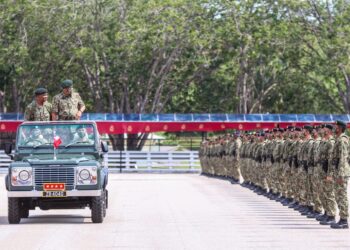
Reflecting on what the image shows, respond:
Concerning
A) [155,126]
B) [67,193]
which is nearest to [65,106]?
[67,193]

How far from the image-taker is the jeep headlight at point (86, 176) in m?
21.1

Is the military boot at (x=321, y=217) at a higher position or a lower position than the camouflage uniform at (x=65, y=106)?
lower

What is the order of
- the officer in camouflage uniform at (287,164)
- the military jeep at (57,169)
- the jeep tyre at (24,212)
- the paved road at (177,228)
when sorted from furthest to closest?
1. the officer in camouflage uniform at (287,164)
2. the jeep tyre at (24,212)
3. the military jeep at (57,169)
4. the paved road at (177,228)

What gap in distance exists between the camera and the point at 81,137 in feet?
73.2

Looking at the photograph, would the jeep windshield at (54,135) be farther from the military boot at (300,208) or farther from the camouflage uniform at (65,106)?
the military boot at (300,208)

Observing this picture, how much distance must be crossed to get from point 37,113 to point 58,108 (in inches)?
17.0

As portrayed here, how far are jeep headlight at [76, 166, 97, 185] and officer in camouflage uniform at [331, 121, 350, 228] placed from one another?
438 centimetres

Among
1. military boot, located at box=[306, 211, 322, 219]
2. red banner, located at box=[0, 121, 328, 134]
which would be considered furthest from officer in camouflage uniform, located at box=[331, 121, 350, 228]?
red banner, located at box=[0, 121, 328, 134]

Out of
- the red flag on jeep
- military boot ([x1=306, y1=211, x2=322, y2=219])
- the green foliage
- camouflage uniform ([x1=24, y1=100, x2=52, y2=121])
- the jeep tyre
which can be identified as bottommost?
military boot ([x1=306, y1=211, x2=322, y2=219])

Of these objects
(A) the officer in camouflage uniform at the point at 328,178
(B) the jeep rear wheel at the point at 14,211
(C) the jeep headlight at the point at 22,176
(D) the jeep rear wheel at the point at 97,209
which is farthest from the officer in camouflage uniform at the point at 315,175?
(B) the jeep rear wheel at the point at 14,211

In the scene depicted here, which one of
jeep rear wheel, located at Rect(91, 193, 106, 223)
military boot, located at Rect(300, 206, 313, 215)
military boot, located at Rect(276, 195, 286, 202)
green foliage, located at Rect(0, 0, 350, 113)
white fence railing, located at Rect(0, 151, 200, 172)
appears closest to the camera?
jeep rear wheel, located at Rect(91, 193, 106, 223)

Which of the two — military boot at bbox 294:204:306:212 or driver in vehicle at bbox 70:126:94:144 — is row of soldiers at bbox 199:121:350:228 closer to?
military boot at bbox 294:204:306:212

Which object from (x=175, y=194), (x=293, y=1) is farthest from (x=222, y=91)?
(x=175, y=194)

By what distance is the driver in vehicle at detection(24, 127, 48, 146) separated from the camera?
22203mm
